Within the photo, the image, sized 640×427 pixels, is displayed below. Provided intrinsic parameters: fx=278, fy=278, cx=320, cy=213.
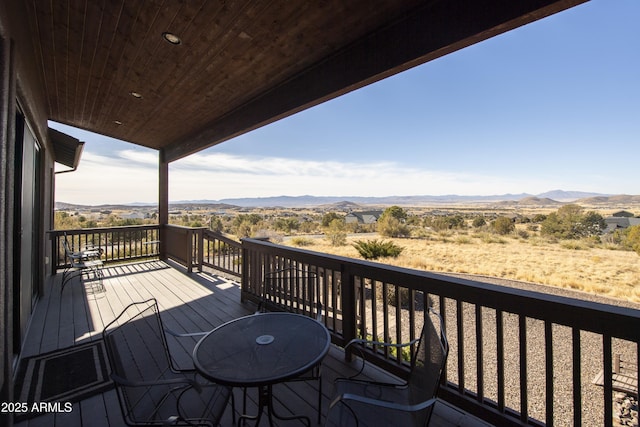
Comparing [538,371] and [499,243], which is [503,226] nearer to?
[499,243]

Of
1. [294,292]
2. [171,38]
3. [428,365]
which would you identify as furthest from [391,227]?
[428,365]

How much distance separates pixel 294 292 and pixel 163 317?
6.10 feet

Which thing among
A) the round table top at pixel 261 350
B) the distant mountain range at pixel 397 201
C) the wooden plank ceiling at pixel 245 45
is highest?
the distant mountain range at pixel 397 201

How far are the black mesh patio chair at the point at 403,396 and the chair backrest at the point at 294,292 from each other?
1290mm

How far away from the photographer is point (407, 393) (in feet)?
5.20

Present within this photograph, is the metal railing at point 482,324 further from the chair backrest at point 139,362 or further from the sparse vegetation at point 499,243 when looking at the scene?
the sparse vegetation at point 499,243

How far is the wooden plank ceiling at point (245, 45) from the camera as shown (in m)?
2.19

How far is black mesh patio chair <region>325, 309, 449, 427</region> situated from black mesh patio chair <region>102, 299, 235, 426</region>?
2.03 ft

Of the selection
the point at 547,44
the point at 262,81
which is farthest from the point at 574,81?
the point at 262,81

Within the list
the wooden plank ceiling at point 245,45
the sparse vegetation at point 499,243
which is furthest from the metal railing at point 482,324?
the sparse vegetation at point 499,243

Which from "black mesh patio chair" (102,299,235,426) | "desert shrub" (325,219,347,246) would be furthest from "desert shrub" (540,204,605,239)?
"black mesh patio chair" (102,299,235,426)

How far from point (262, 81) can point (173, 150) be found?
437cm

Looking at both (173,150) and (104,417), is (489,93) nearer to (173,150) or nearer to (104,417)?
(173,150)

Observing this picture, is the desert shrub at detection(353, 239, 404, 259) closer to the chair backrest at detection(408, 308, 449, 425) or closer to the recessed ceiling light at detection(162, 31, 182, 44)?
the recessed ceiling light at detection(162, 31, 182, 44)
